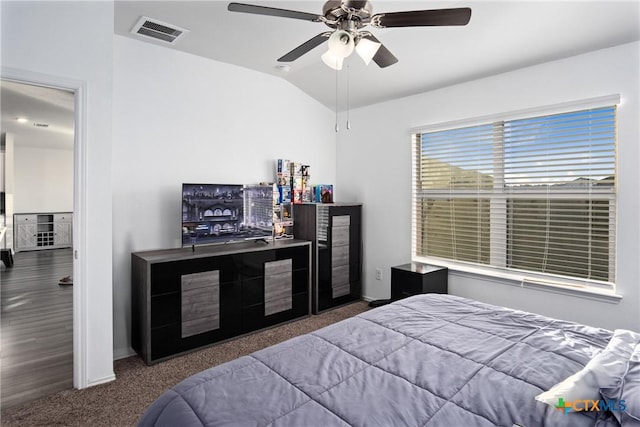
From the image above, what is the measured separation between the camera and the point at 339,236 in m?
4.20

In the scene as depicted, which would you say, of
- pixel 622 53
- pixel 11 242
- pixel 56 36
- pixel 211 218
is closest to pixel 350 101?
pixel 211 218

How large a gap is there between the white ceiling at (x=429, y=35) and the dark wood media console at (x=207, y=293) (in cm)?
183

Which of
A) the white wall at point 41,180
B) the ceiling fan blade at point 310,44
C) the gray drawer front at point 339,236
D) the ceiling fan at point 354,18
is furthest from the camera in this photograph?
the white wall at point 41,180

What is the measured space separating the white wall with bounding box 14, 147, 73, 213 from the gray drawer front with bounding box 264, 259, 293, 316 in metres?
A: 7.54

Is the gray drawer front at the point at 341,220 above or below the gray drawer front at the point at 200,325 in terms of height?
above

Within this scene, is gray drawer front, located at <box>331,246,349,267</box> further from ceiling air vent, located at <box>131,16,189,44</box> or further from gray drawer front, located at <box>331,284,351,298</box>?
ceiling air vent, located at <box>131,16,189,44</box>

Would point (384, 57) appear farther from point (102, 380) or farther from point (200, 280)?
point (102, 380)

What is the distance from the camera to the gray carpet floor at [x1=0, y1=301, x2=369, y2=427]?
2.13 m

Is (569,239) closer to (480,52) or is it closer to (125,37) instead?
(480,52)

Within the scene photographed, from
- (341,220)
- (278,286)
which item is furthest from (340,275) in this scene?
(278,286)

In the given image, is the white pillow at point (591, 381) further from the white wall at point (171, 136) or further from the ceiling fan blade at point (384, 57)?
the white wall at point (171, 136)

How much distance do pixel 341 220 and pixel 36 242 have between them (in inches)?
305

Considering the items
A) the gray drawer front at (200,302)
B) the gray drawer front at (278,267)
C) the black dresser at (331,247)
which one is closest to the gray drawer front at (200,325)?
the gray drawer front at (200,302)

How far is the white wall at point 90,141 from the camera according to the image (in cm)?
235
